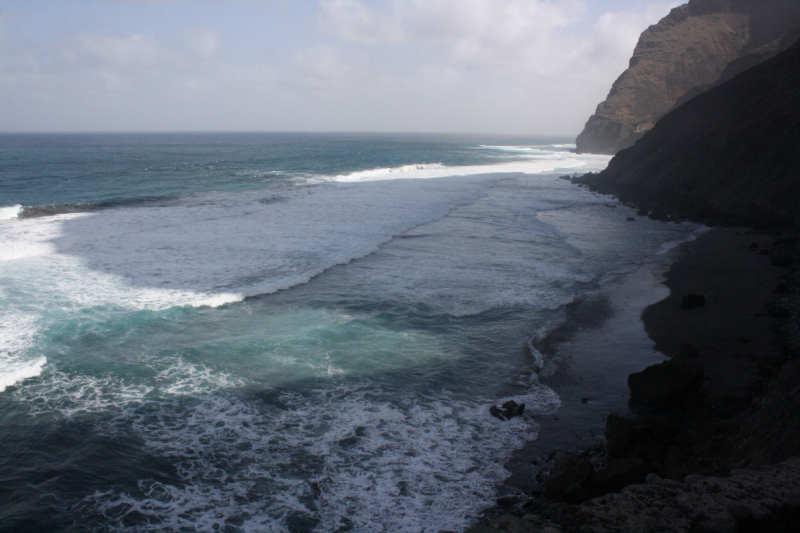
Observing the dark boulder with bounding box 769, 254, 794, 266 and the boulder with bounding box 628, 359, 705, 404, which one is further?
the dark boulder with bounding box 769, 254, 794, 266

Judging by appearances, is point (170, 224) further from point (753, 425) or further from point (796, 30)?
point (796, 30)

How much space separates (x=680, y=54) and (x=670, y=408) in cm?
7761

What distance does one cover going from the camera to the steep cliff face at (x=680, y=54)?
6347 cm

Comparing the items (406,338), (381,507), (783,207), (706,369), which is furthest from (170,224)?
(783,207)

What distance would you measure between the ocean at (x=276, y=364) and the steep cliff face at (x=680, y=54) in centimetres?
5324

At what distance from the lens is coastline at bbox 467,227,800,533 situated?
197 inches

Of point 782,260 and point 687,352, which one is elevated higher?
point 782,260

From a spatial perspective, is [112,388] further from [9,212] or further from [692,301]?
[9,212]

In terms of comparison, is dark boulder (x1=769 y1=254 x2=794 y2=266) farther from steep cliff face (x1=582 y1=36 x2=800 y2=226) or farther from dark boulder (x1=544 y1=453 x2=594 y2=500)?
dark boulder (x1=544 y1=453 x2=594 y2=500)

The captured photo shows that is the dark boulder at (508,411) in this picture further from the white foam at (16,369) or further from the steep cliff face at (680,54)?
the steep cliff face at (680,54)

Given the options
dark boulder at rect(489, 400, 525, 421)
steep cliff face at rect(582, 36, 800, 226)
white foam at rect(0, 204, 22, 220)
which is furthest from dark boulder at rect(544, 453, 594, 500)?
white foam at rect(0, 204, 22, 220)

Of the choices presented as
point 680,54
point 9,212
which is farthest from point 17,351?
point 680,54

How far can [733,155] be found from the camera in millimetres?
23844

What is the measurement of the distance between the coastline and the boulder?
0.46 feet
